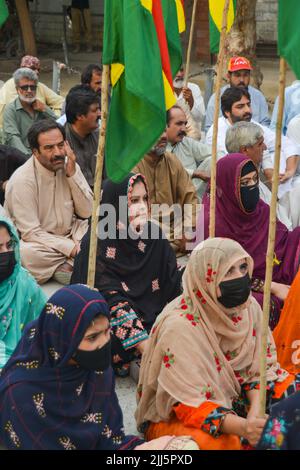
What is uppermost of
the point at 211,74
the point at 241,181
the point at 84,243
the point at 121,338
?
the point at 211,74

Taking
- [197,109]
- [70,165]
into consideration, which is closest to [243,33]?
[197,109]

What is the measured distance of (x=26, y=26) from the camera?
1564 centimetres

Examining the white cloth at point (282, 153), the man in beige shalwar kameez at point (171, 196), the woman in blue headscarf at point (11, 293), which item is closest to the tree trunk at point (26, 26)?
the white cloth at point (282, 153)

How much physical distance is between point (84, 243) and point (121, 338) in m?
0.55

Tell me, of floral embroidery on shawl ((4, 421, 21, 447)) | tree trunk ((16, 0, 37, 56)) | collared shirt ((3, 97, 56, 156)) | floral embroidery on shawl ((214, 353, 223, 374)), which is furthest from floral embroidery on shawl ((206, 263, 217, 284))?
tree trunk ((16, 0, 37, 56))

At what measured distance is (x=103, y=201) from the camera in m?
4.65

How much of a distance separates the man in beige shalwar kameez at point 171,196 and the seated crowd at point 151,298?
1 centimetres

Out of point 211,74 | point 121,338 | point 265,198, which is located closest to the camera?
point 121,338

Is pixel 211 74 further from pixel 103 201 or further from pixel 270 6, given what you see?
pixel 270 6

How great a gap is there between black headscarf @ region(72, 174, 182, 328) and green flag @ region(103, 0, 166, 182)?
646mm

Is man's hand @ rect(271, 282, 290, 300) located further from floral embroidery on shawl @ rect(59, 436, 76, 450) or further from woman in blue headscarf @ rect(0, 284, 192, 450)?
floral embroidery on shawl @ rect(59, 436, 76, 450)

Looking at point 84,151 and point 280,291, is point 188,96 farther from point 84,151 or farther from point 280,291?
point 280,291

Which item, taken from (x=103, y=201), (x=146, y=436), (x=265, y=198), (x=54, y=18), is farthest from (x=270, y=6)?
(x=146, y=436)

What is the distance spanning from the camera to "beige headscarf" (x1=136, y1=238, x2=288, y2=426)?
3.41 metres
